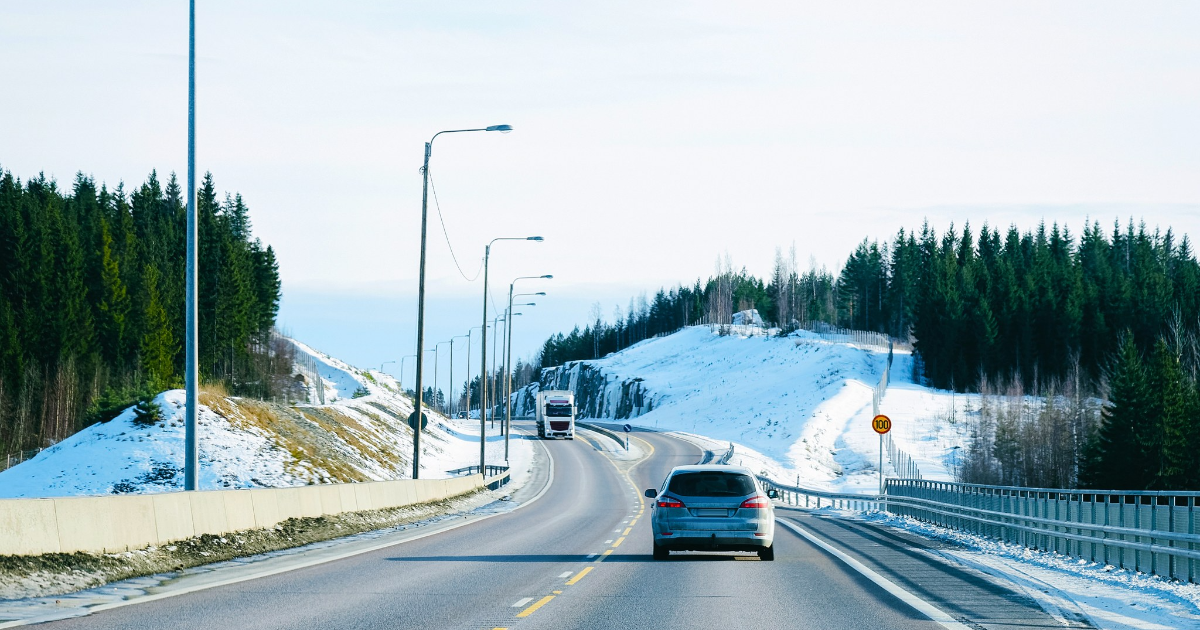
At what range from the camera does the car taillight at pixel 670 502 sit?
A: 19.8 metres

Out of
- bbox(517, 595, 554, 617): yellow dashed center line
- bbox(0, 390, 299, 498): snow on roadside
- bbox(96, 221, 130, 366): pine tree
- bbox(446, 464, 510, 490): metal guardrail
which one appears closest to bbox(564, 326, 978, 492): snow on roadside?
bbox(446, 464, 510, 490): metal guardrail

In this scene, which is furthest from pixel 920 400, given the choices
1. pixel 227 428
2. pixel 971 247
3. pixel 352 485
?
pixel 352 485

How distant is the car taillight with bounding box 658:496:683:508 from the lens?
1980 centimetres

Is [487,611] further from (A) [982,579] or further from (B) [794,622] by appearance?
(A) [982,579]

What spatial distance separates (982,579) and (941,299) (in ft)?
413

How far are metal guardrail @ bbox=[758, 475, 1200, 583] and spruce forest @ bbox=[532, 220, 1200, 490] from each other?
4784cm

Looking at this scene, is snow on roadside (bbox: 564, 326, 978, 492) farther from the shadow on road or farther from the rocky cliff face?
the shadow on road

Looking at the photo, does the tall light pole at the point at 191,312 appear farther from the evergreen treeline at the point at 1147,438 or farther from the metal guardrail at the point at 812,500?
the evergreen treeline at the point at 1147,438

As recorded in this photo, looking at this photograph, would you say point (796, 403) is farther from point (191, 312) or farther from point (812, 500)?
point (191, 312)

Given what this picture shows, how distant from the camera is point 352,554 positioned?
20.1 meters

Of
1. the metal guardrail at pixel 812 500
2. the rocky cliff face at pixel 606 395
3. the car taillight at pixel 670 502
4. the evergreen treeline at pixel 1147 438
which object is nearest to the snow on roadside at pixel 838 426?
the rocky cliff face at pixel 606 395

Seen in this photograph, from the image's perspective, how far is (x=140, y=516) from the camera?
52.4 ft

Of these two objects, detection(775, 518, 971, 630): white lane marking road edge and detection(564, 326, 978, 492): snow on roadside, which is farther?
detection(564, 326, 978, 492): snow on roadside

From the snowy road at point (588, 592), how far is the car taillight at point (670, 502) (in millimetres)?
975
